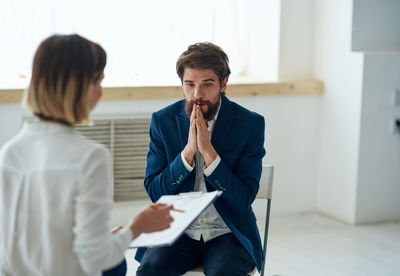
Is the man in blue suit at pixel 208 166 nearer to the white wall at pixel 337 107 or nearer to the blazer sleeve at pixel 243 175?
the blazer sleeve at pixel 243 175

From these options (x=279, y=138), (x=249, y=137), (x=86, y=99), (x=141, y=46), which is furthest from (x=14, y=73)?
(x=86, y=99)

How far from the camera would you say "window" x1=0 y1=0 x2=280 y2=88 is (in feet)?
11.5

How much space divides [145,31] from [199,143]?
203 centimetres

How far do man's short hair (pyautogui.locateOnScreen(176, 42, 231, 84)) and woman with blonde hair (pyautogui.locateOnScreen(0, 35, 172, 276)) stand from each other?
2.59ft

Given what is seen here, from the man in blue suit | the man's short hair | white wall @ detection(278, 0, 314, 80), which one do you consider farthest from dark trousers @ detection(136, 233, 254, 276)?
white wall @ detection(278, 0, 314, 80)

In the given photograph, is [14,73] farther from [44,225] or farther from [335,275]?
[44,225]

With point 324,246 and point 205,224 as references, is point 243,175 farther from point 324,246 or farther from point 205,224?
point 324,246

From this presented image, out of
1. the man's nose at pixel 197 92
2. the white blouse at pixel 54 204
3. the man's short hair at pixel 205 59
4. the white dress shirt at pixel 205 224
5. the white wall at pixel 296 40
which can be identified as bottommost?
the white dress shirt at pixel 205 224

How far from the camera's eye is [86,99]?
1.21m

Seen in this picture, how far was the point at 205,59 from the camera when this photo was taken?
1.98m

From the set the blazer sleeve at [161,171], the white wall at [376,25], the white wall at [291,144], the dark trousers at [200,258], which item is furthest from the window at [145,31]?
the dark trousers at [200,258]

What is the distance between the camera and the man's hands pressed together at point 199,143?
6.19 feet

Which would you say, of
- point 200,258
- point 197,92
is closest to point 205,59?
point 197,92

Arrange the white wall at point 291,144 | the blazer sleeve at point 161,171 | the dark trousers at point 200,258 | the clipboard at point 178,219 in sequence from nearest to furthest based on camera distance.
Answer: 1. the clipboard at point 178,219
2. the dark trousers at point 200,258
3. the blazer sleeve at point 161,171
4. the white wall at point 291,144
